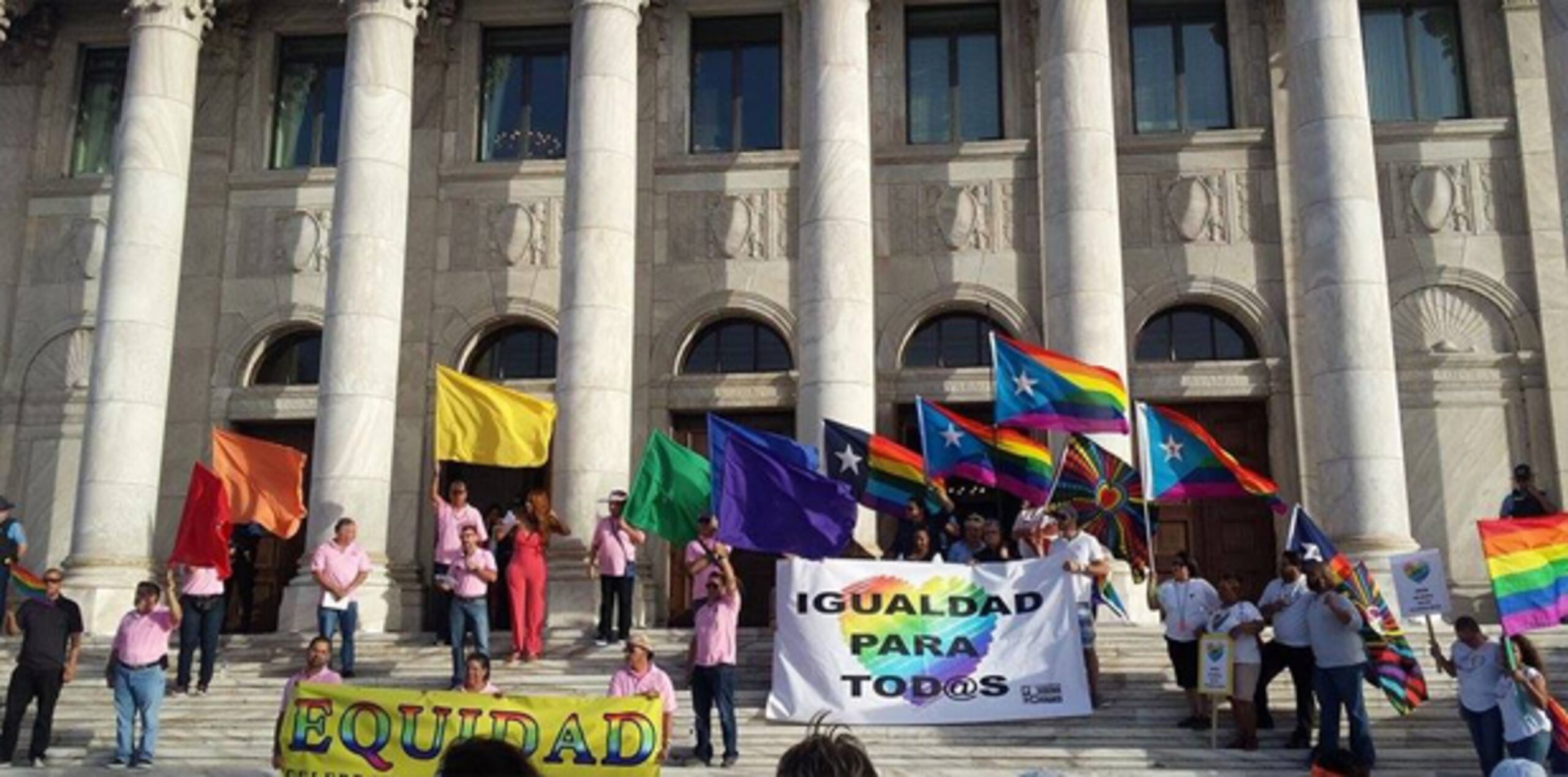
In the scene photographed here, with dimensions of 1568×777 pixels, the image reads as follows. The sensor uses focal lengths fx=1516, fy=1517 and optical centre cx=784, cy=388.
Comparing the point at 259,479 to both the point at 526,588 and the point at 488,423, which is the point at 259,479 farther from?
the point at 526,588

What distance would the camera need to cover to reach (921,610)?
15883 millimetres

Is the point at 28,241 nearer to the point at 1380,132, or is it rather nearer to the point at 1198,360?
the point at 1198,360

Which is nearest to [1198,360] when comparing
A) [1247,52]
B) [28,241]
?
[1247,52]

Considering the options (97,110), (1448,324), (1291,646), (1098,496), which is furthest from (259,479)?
(1448,324)

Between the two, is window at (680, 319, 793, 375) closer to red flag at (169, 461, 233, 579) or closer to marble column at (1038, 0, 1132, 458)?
marble column at (1038, 0, 1132, 458)

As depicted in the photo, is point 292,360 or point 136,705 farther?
point 292,360

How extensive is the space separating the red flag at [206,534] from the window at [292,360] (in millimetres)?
8530

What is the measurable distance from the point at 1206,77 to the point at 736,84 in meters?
7.95

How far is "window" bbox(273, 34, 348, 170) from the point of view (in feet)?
86.9

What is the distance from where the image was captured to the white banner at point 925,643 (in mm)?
15586

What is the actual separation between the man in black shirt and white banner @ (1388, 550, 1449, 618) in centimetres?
1347

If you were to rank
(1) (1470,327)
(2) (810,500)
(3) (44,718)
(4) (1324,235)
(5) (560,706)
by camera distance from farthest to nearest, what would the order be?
(1) (1470,327) → (4) (1324,235) → (2) (810,500) → (3) (44,718) → (5) (560,706)

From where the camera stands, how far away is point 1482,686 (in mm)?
13375

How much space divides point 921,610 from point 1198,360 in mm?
10270
